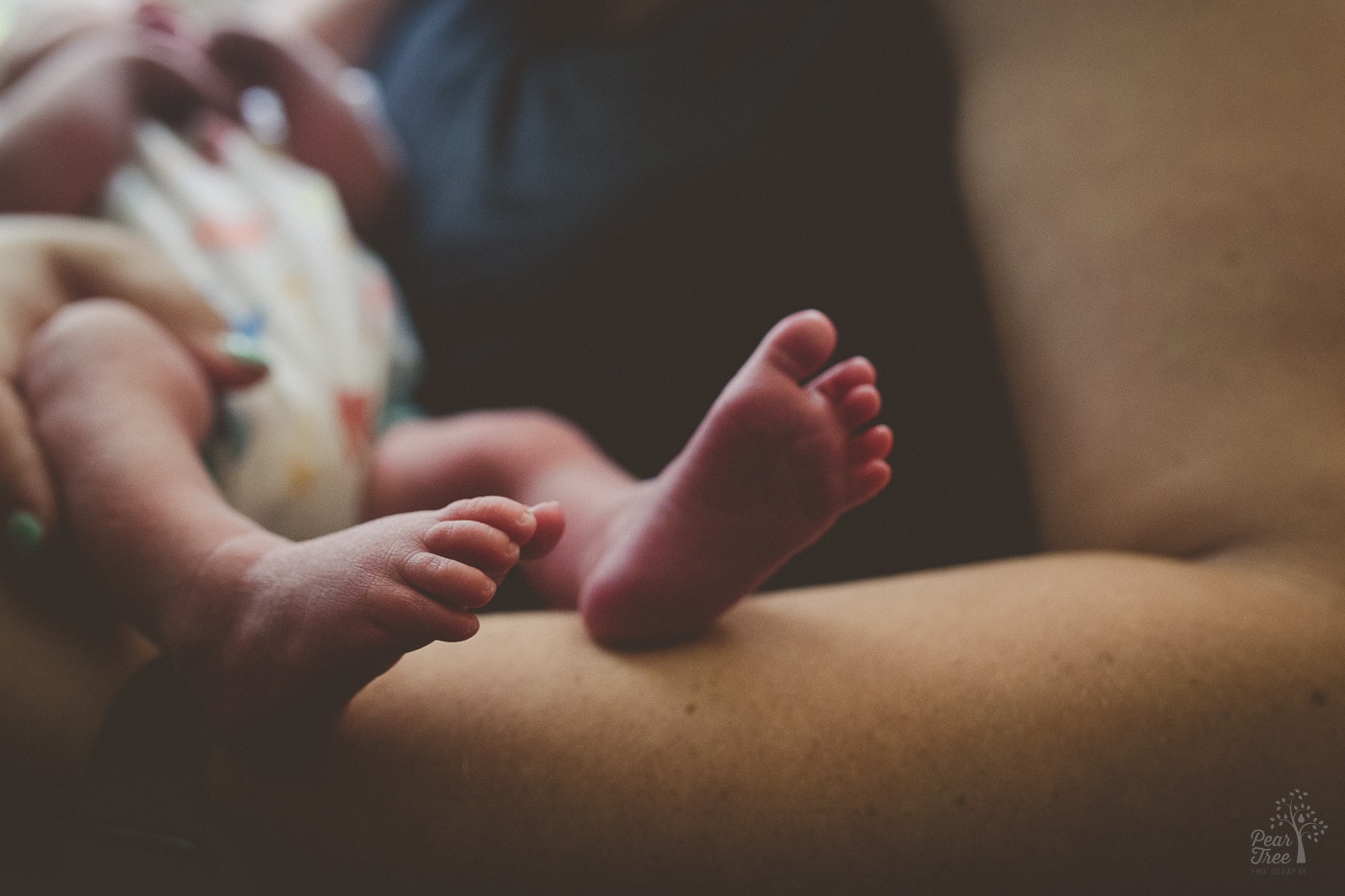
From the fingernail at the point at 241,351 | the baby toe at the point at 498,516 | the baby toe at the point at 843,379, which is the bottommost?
the baby toe at the point at 843,379

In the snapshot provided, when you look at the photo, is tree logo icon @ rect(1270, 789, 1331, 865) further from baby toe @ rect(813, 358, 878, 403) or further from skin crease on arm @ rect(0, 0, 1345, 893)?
baby toe @ rect(813, 358, 878, 403)

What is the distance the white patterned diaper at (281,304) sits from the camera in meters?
0.54

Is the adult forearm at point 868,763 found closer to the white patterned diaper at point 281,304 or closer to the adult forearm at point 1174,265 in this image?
the adult forearm at point 1174,265

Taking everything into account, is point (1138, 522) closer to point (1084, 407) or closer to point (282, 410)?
point (1084, 407)

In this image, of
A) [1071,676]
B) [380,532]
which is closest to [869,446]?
[1071,676]

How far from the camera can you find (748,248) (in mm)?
578

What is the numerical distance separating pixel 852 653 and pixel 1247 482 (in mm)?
235

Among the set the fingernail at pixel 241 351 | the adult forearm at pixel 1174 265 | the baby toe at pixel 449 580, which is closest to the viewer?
the baby toe at pixel 449 580

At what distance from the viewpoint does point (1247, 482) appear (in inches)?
16.2

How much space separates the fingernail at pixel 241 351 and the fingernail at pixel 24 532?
16cm

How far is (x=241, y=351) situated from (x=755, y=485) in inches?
14.8

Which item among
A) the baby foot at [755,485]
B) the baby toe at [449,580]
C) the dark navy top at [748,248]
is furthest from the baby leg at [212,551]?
the dark navy top at [748,248]

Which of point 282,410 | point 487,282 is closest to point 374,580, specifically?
point 282,410

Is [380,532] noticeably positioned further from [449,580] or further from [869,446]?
[869,446]
